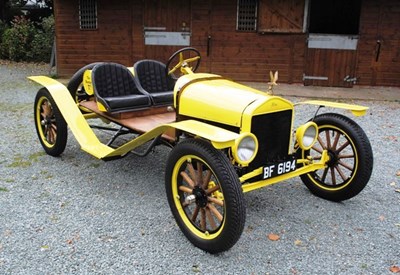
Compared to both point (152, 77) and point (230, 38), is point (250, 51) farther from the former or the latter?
point (152, 77)

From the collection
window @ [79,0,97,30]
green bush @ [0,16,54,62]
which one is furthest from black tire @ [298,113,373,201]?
green bush @ [0,16,54,62]

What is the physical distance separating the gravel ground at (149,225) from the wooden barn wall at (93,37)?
5869mm

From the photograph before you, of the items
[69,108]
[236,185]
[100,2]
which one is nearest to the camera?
[236,185]

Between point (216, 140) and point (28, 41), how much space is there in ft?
45.9

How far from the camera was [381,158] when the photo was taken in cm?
518

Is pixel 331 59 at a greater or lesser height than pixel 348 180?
greater

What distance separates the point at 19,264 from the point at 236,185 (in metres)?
1.61

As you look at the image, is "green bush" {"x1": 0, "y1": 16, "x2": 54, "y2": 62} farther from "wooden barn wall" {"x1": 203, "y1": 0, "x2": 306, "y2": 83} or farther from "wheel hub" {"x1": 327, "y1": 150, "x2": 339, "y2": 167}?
"wheel hub" {"x1": 327, "y1": 150, "x2": 339, "y2": 167}

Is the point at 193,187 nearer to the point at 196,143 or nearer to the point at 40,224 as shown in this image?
the point at 196,143

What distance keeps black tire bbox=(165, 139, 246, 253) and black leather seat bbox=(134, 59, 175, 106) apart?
6.59ft

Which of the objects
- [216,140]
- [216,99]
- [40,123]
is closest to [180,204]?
[216,140]

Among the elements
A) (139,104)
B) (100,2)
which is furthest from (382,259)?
(100,2)

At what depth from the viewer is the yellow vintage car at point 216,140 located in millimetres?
2916

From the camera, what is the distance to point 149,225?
3439 mm
